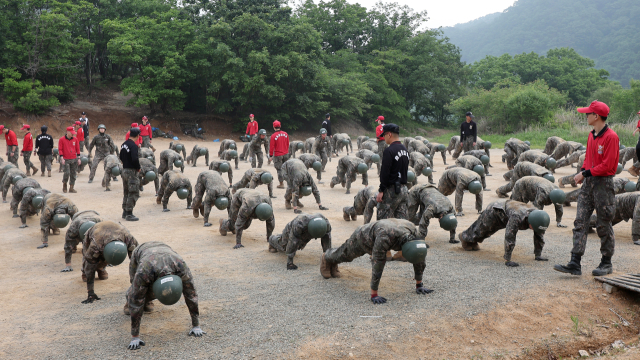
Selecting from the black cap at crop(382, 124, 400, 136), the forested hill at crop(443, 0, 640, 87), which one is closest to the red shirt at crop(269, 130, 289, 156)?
the black cap at crop(382, 124, 400, 136)

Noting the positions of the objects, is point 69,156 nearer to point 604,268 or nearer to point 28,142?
point 28,142

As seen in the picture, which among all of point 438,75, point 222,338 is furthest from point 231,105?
point 222,338

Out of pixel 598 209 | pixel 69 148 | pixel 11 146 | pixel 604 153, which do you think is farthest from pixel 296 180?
pixel 11 146

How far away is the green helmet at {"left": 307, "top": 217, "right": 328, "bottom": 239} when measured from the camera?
279 inches

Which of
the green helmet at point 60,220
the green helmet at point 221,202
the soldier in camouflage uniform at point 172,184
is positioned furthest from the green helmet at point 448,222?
the soldier in camouflage uniform at point 172,184

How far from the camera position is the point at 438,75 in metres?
44.8

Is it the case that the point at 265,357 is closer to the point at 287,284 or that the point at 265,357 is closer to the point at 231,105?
the point at 287,284

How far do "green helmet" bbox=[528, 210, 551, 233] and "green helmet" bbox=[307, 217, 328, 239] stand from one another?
3.21 metres

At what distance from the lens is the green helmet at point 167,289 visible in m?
4.76

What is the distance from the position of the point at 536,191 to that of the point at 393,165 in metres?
3.99

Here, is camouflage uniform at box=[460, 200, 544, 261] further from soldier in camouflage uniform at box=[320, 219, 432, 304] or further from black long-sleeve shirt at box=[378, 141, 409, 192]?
soldier in camouflage uniform at box=[320, 219, 432, 304]

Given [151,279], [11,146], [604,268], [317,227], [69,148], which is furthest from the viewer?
[11,146]

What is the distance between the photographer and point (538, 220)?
7.23 m

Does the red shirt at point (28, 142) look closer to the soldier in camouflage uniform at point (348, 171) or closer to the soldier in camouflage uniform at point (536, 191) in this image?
the soldier in camouflage uniform at point (348, 171)
